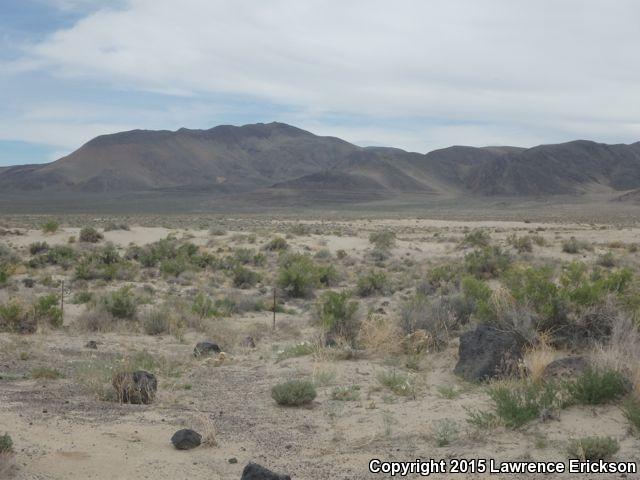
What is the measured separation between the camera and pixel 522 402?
271 inches

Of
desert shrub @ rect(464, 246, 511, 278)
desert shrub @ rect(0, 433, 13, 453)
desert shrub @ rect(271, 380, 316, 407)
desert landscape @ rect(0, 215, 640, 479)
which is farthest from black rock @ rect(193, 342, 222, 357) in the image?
desert shrub @ rect(464, 246, 511, 278)

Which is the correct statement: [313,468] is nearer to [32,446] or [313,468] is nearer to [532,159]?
[32,446]

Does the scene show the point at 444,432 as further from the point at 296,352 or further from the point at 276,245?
the point at 276,245

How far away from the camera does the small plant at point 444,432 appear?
6.57 m

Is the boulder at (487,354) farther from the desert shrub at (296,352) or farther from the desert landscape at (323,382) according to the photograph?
the desert shrub at (296,352)

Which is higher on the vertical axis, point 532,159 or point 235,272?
point 532,159

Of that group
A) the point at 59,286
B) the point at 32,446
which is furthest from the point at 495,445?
the point at 59,286

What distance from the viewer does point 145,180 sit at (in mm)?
184000

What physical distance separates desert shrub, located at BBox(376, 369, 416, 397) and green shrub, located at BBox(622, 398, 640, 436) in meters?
2.50

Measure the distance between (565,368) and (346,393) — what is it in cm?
259

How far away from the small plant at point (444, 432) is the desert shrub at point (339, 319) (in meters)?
4.83

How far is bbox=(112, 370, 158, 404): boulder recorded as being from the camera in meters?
8.44

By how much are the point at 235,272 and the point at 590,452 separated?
1811 centimetres

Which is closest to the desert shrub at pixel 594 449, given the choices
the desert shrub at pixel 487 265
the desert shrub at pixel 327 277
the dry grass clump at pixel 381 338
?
the dry grass clump at pixel 381 338
